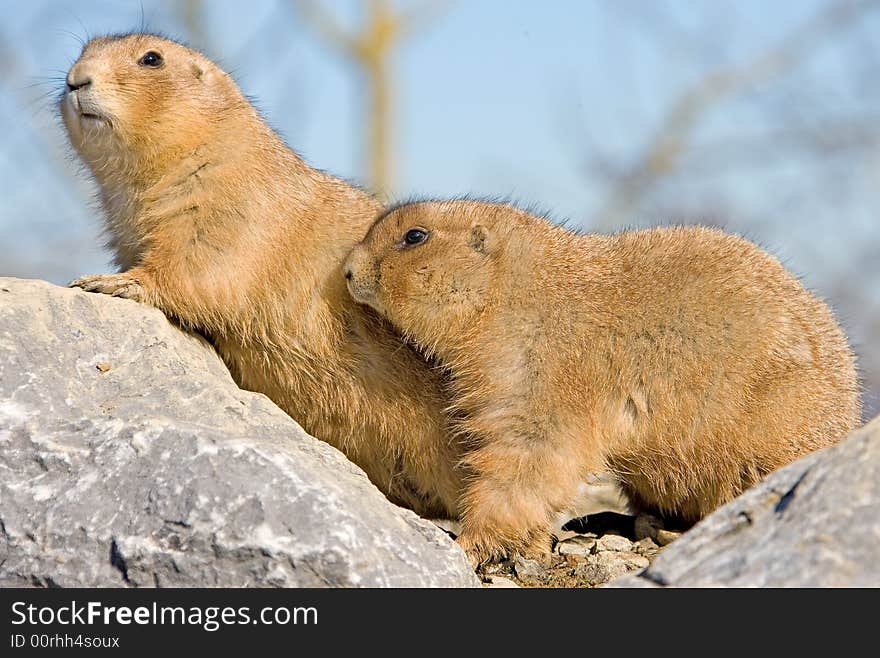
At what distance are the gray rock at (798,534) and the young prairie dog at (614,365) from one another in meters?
1.61

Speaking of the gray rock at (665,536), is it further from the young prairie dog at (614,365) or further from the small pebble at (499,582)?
the small pebble at (499,582)

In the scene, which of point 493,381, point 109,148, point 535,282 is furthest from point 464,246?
point 109,148

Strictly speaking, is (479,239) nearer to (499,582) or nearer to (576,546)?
(576,546)

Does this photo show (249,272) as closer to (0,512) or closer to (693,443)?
(0,512)

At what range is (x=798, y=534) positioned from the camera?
445cm

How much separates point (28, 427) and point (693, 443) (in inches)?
142

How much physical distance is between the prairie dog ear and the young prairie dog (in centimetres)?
6

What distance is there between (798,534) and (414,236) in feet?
11.3

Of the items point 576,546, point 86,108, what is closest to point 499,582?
point 576,546

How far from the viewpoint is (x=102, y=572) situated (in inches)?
197
